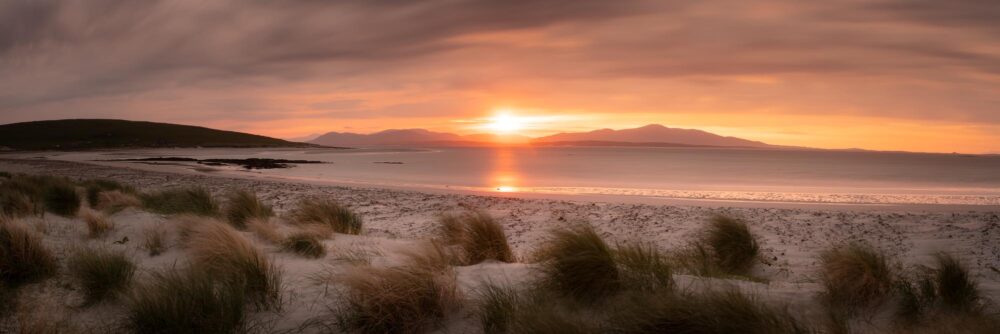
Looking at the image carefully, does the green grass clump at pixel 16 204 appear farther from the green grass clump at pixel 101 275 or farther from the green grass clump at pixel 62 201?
the green grass clump at pixel 101 275

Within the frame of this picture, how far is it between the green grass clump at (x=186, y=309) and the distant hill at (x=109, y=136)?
111 m

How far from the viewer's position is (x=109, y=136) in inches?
4422

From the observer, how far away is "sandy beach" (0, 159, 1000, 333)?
4.99m

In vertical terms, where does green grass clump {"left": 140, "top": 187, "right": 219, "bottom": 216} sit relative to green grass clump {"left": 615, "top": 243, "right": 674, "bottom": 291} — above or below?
below

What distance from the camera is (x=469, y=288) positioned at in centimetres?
519

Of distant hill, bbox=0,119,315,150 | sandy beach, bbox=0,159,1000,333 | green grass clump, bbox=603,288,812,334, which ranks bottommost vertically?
sandy beach, bbox=0,159,1000,333

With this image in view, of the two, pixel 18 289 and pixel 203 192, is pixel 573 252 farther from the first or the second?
pixel 203 192

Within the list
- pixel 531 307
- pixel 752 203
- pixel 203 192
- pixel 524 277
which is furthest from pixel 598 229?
pixel 752 203

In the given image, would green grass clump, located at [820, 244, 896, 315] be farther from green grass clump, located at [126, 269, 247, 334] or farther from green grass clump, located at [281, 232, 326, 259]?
green grass clump, located at [281, 232, 326, 259]

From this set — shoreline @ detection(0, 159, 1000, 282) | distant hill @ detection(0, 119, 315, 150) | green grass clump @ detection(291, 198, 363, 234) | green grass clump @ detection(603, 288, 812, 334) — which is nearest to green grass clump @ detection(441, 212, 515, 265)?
shoreline @ detection(0, 159, 1000, 282)

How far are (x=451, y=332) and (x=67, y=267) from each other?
4621 mm

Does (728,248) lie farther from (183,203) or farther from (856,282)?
(183,203)

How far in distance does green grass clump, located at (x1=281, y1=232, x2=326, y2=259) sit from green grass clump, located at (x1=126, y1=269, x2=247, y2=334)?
7.39 ft

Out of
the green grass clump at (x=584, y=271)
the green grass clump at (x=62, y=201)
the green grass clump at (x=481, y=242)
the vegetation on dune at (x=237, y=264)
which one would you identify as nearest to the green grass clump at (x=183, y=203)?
the green grass clump at (x=62, y=201)
